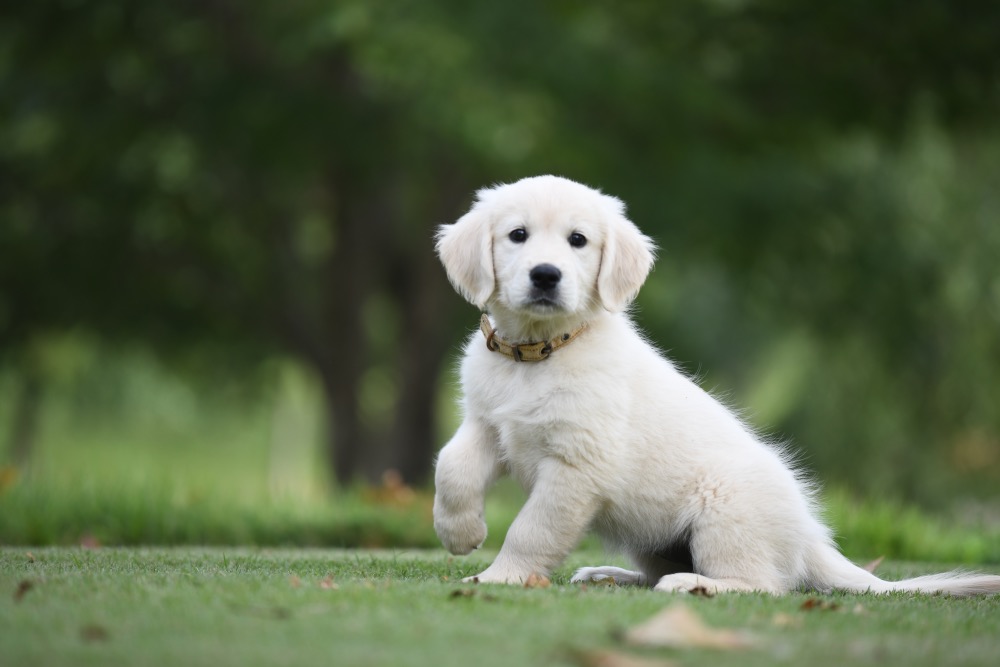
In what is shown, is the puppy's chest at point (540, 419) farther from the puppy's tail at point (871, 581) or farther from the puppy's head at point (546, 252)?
the puppy's tail at point (871, 581)

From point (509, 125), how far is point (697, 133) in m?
2.92

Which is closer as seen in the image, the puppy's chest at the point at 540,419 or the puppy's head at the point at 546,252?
the puppy's chest at the point at 540,419

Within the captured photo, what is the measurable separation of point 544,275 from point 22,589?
2023 mm

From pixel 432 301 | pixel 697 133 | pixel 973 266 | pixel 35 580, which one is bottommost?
pixel 35 580

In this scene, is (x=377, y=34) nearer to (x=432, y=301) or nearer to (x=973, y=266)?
(x=432, y=301)

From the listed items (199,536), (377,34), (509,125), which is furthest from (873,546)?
(377,34)

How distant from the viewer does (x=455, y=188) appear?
47.6 feet

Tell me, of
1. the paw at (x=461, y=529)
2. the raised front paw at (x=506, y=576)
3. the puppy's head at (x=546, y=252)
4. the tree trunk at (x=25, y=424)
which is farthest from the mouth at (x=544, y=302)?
the tree trunk at (x=25, y=424)

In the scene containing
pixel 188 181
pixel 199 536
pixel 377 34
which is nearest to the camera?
pixel 199 536

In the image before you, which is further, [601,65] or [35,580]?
[601,65]

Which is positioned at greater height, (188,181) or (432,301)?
(188,181)

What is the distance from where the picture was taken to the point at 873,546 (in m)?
7.61

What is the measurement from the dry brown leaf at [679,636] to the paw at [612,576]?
5.80 ft

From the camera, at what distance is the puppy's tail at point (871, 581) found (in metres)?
4.56
